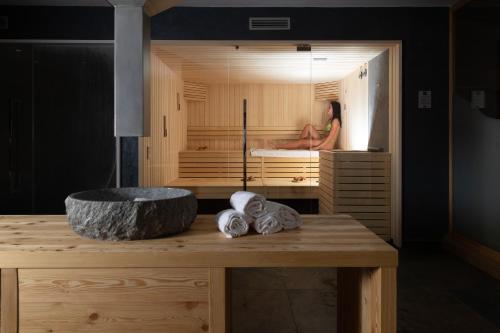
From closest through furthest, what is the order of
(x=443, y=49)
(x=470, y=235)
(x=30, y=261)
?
(x=30, y=261) → (x=470, y=235) → (x=443, y=49)

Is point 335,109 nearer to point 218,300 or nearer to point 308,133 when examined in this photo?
point 308,133

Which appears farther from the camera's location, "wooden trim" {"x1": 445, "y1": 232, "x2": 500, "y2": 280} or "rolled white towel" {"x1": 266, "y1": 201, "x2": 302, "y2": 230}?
"wooden trim" {"x1": 445, "y1": 232, "x2": 500, "y2": 280}

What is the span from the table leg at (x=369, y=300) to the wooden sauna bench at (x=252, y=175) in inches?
116

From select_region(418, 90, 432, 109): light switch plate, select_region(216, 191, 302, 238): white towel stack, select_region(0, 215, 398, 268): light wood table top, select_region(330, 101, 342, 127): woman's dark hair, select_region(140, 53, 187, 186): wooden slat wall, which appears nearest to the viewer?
select_region(0, 215, 398, 268): light wood table top

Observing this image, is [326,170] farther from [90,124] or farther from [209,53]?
[90,124]

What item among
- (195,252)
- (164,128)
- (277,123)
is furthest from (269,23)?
(195,252)

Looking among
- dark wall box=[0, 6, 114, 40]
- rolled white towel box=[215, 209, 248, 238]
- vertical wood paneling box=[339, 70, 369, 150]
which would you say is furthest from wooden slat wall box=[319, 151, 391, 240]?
rolled white towel box=[215, 209, 248, 238]

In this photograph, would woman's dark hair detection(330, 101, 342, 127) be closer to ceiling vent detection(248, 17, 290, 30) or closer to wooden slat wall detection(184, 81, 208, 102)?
ceiling vent detection(248, 17, 290, 30)

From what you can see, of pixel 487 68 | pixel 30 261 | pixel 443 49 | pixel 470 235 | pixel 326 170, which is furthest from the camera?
pixel 326 170

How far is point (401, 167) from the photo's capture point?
14.5ft

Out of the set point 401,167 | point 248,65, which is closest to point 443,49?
point 401,167

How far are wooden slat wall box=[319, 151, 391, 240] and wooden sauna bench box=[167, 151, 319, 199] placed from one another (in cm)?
39

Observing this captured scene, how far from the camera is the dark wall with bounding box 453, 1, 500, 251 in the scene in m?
3.56

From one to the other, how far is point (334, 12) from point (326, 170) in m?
1.53
